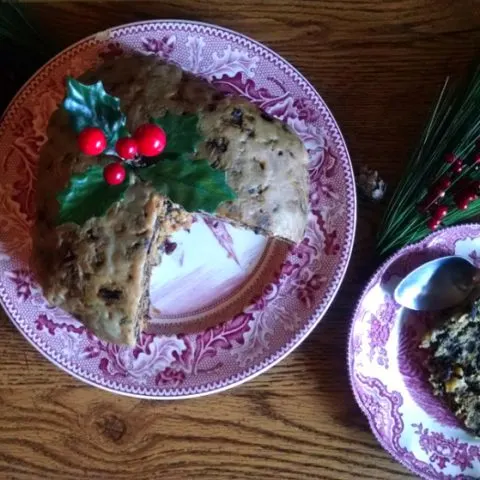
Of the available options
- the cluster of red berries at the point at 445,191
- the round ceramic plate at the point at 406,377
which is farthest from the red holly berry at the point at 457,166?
the round ceramic plate at the point at 406,377

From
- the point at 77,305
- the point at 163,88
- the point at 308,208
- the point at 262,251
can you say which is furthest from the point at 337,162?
the point at 77,305

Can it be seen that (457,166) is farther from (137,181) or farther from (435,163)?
(137,181)

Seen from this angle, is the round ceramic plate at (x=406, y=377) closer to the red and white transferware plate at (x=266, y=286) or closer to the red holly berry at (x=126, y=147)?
the red and white transferware plate at (x=266, y=286)

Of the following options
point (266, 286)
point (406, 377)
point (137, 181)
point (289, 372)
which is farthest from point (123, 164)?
point (406, 377)

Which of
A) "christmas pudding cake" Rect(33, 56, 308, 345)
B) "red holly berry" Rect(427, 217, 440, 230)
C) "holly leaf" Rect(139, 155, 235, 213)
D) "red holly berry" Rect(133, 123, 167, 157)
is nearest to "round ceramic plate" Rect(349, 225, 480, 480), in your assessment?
"red holly berry" Rect(427, 217, 440, 230)

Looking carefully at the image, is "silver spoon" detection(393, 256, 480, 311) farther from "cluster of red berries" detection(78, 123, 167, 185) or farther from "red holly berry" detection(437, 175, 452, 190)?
"cluster of red berries" detection(78, 123, 167, 185)
